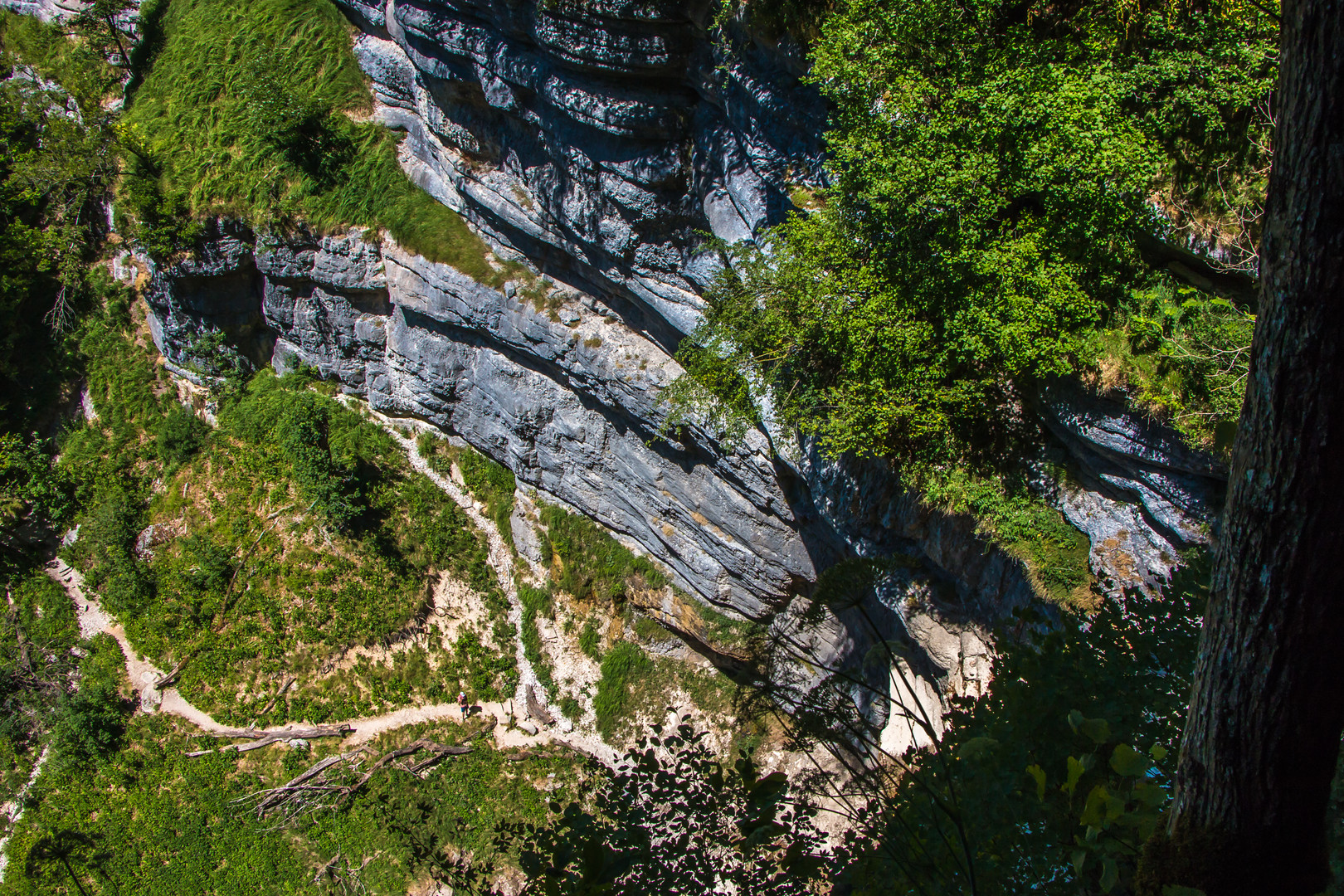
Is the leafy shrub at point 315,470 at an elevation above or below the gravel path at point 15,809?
above

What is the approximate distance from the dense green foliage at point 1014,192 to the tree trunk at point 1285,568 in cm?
486

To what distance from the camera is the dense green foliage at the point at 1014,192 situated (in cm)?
715

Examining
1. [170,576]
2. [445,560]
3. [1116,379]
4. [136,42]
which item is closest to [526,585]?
[445,560]

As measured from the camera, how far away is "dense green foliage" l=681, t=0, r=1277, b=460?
7.15 metres

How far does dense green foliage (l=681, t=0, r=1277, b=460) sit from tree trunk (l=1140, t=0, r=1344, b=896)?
4.86 meters

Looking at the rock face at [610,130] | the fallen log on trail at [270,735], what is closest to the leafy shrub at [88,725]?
the fallen log on trail at [270,735]

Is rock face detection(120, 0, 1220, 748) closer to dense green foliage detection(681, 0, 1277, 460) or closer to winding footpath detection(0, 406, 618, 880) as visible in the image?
dense green foliage detection(681, 0, 1277, 460)

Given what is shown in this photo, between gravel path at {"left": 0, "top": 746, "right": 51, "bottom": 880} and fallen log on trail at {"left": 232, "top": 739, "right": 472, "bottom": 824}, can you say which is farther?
gravel path at {"left": 0, "top": 746, "right": 51, "bottom": 880}

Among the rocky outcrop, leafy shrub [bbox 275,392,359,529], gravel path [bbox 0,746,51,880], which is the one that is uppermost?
the rocky outcrop

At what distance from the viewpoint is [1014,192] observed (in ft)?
25.6

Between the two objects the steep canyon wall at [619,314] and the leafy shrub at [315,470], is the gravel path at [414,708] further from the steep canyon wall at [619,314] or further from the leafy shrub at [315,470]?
the leafy shrub at [315,470]

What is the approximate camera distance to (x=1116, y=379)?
25.7 ft

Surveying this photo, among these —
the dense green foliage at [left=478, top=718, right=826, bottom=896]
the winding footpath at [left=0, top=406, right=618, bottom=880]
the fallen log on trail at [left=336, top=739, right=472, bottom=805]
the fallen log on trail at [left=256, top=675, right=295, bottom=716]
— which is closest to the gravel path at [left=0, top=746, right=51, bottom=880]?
the winding footpath at [left=0, top=406, right=618, bottom=880]

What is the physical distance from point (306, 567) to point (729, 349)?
52.5 feet
